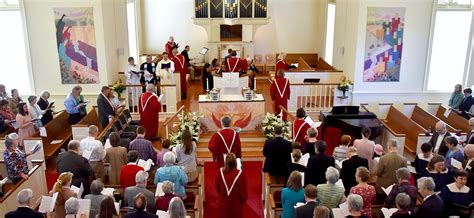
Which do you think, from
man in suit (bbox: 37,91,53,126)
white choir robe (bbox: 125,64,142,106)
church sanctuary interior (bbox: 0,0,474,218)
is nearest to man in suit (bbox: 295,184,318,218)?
church sanctuary interior (bbox: 0,0,474,218)

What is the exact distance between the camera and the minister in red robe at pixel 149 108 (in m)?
11.0

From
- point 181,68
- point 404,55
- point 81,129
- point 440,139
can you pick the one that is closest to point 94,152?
point 81,129

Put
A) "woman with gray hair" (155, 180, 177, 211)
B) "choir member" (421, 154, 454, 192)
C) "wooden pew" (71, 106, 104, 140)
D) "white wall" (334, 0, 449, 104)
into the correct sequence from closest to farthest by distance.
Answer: "woman with gray hair" (155, 180, 177, 211) < "choir member" (421, 154, 454, 192) < "wooden pew" (71, 106, 104, 140) < "white wall" (334, 0, 449, 104)

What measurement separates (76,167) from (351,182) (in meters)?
4.12

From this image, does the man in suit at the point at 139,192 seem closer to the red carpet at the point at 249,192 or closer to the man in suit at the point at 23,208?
the man in suit at the point at 23,208

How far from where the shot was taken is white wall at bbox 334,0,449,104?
13344 mm

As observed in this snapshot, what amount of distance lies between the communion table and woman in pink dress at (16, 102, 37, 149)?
12.9ft

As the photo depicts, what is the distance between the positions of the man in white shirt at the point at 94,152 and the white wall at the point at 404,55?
8.32 m

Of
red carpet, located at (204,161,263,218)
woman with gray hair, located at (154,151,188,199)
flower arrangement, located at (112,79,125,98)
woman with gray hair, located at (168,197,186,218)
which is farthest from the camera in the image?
flower arrangement, located at (112,79,125,98)

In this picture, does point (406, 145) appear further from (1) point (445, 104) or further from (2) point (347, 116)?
(1) point (445, 104)

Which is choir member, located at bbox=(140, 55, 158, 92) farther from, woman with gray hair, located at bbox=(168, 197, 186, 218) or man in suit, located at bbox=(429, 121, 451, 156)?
woman with gray hair, located at bbox=(168, 197, 186, 218)

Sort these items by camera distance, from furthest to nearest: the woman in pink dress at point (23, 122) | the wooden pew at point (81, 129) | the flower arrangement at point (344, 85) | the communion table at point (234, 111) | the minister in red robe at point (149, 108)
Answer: the flower arrangement at point (344, 85) → the communion table at point (234, 111) → the minister in red robe at point (149, 108) → the wooden pew at point (81, 129) → the woman in pink dress at point (23, 122)

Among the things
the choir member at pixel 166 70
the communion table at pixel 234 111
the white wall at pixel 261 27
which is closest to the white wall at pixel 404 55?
the communion table at pixel 234 111

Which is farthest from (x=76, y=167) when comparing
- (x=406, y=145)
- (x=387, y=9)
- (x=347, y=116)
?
(x=387, y=9)
